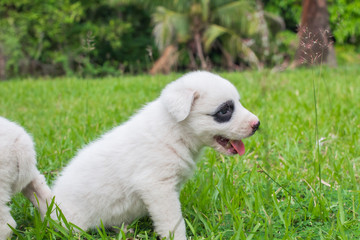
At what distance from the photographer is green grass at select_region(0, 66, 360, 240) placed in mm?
2537

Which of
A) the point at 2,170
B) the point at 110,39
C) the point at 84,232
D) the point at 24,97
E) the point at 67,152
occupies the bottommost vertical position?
the point at 110,39

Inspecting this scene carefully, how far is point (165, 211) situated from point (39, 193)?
0.91m

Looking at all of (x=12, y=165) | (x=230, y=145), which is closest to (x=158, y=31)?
Result: (x=230, y=145)

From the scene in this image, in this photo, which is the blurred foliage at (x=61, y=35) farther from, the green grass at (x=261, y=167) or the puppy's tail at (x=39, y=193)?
the puppy's tail at (x=39, y=193)

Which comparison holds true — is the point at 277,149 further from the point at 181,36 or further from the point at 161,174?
the point at 181,36

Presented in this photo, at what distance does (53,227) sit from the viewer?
8.63 ft

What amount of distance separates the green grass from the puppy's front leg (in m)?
0.12

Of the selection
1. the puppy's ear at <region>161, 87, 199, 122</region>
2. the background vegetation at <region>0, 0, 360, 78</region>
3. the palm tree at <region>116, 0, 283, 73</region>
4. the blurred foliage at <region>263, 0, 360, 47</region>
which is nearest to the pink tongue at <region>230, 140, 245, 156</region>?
the puppy's ear at <region>161, 87, 199, 122</region>

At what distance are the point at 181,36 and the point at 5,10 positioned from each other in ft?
29.0

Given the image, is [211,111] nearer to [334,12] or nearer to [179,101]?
[179,101]

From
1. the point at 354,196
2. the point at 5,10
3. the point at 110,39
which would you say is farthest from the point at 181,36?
the point at 354,196

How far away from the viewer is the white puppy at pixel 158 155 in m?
2.48

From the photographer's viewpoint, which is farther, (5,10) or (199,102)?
(5,10)

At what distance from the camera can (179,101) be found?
8.17 ft
